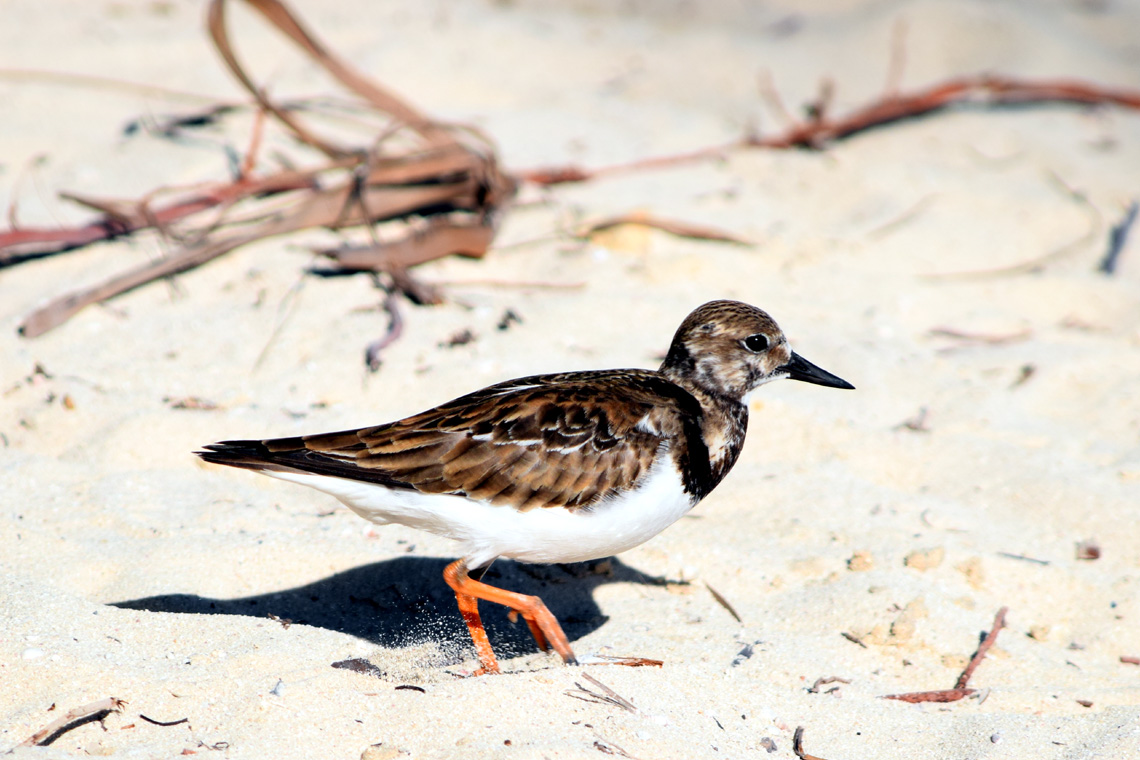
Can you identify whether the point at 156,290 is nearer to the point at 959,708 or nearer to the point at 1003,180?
the point at 959,708

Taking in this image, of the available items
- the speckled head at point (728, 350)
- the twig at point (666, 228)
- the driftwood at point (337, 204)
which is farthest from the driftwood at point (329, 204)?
the speckled head at point (728, 350)

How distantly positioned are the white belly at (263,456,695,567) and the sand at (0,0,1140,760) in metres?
0.40

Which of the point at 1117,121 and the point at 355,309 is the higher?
the point at 1117,121

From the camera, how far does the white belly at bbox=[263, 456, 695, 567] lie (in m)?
3.21

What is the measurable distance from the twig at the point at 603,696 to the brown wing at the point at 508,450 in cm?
58

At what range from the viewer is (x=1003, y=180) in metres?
6.89

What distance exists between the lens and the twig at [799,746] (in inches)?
116

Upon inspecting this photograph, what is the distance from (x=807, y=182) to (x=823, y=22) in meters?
3.56

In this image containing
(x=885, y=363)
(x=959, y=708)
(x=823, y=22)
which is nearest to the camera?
(x=959, y=708)

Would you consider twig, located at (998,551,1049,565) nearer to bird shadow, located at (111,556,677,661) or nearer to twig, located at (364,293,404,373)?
bird shadow, located at (111,556,677,661)

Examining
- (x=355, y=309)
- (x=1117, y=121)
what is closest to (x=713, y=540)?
→ (x=355, y=309)

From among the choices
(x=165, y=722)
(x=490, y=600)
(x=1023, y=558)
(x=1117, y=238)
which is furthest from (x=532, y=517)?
(x=1117, y=238)

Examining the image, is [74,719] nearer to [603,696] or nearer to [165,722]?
[165,722]

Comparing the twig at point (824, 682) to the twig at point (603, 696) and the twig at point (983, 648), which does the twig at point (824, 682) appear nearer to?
the twig at point (983, 648)
